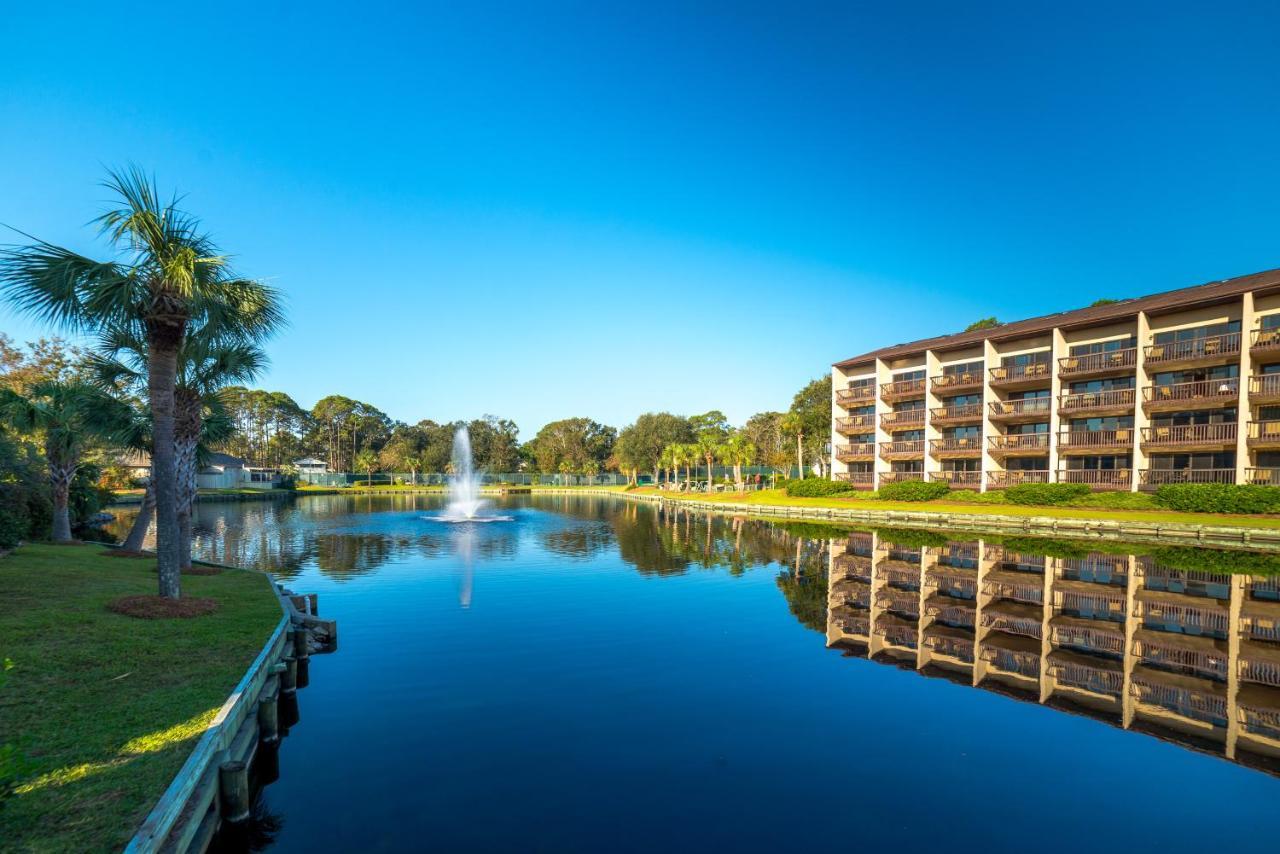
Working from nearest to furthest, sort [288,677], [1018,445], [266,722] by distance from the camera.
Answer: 1. [266,722]
2. [288,677]
3. [1018,445]

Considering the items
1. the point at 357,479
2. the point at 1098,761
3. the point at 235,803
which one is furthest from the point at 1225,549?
the point at 357,479

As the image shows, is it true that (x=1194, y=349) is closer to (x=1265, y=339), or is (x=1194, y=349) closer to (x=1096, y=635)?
(x=1265, y=339)

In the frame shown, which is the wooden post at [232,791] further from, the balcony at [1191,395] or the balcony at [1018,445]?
the balcony at [1018,445]

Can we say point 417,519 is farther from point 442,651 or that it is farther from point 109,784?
point 109,784

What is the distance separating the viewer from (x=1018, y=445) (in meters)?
45.0

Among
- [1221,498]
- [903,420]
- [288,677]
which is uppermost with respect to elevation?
[903,420]

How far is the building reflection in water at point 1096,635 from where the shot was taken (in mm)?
10781

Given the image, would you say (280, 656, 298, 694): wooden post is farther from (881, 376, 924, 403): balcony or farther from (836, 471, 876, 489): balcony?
(881, 376, 924, 403): balcony

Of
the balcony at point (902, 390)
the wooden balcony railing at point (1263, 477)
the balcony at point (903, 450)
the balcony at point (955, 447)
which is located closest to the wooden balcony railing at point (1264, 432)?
the wooden balcony railing at point (1263, 477)

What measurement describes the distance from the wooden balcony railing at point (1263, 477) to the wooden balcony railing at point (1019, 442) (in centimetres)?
1049

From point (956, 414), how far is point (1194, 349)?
Result: 1445cm

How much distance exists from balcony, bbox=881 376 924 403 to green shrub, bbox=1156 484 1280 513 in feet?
61.3

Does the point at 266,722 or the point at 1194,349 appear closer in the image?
the point at 266,722

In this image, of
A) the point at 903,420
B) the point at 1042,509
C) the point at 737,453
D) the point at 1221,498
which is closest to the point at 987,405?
the point at 903,420
